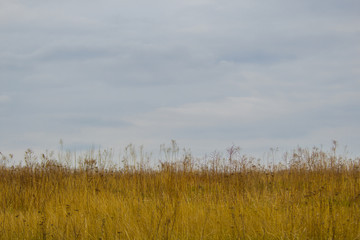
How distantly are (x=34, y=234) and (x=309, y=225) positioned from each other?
425 centimetres

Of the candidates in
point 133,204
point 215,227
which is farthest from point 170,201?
point 215,227

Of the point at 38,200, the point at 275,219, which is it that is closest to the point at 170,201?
the point at 275,219

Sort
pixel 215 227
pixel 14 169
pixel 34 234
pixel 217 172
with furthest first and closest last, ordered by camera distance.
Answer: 1. pixel 14 169
2. pixel 217 172
3. pixel 34 234
4. pixel 215 227

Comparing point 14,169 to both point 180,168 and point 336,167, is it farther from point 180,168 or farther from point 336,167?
point 336,167

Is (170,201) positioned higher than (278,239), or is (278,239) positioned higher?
(170,201)

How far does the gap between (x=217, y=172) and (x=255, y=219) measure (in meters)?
4.49

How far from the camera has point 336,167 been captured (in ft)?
36.2

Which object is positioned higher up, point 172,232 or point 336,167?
point 336,167

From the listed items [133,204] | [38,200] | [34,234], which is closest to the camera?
Answer: [34,234]

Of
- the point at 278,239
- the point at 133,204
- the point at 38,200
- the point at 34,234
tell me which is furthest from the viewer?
the point at 38,200

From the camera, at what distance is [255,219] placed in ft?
16.6

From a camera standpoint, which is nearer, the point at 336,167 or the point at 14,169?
the point at 14,169

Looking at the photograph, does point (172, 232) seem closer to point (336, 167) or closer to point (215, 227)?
point (215, 227)

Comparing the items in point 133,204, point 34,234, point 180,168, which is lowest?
point 34,234
